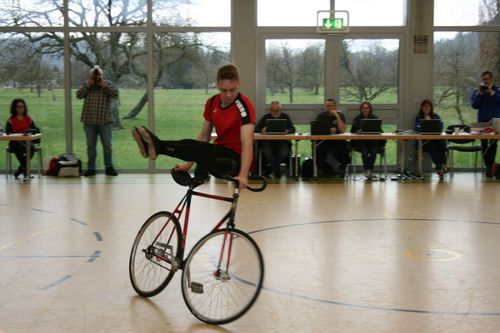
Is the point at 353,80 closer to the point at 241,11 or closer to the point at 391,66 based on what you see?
the point at 391,66

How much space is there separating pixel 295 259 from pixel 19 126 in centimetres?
707

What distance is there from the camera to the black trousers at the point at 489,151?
1102 cm

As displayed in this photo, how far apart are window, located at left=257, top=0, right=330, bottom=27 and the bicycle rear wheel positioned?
321 inches

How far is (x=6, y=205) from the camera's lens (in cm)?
827

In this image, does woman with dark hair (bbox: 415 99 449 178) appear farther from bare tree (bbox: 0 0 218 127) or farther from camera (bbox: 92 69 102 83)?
camera (bbox: 92 69 102 83)

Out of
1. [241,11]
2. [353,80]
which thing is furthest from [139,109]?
[353,80]

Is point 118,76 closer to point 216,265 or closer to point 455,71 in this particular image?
point 455,71

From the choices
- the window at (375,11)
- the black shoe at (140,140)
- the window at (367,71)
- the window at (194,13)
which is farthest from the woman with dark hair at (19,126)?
the black shoe at (140,140)

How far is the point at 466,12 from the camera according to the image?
39.8 feet

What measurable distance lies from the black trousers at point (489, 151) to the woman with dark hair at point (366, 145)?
1.63 metres

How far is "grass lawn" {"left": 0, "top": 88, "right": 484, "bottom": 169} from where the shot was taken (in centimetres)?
1215

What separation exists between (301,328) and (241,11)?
28.8ft

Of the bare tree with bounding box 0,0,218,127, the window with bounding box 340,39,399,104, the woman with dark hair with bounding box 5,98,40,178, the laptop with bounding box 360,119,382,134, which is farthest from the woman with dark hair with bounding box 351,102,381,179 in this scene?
the woman with dark hair with bounding box 5,98,40,178

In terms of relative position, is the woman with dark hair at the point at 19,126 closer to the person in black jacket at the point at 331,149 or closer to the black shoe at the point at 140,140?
the person in black jacket at the point at 331,149
